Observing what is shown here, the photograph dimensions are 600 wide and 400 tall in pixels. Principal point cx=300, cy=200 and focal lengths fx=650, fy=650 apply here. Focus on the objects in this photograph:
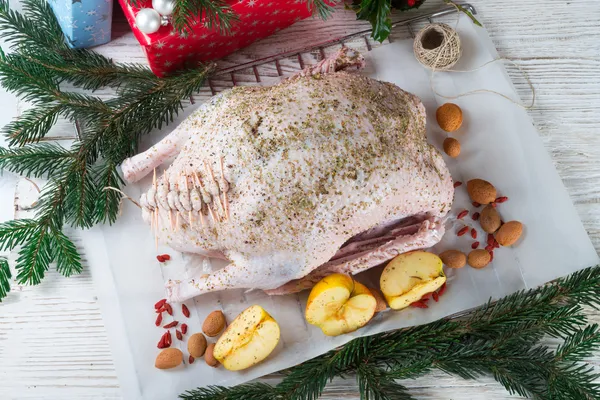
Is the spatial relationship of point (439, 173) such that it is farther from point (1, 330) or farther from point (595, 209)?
point (1, 330)

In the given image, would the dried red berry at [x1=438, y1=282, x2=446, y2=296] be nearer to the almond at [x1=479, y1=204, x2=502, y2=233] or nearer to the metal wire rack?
the almond at [x1=479, y1=204, x2=502, y2=233]

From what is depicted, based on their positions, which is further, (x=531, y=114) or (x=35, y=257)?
(x=531, y=114)

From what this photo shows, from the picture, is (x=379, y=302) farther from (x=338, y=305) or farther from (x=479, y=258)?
(x=479, y=258)

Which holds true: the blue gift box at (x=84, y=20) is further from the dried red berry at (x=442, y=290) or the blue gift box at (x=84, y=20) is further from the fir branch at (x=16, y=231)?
the dried red berry at (x=442, y=290)

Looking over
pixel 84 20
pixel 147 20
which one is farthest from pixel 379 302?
pixel 84 20

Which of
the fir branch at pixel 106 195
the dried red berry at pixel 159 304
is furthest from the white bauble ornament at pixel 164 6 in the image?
the dried red berry at pixel 159 304

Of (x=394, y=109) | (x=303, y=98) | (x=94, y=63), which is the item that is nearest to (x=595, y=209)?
(x=394, y=109)
